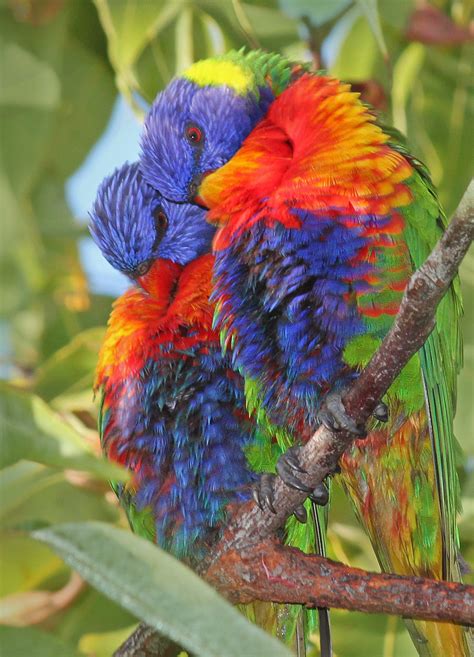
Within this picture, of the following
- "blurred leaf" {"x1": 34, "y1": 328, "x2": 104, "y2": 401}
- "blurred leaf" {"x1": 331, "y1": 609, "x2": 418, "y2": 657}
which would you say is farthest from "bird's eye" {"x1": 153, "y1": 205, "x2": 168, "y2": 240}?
"blurred leaf" {"x1": 331, "y1": 609, "x2": 418, "y2": 657}

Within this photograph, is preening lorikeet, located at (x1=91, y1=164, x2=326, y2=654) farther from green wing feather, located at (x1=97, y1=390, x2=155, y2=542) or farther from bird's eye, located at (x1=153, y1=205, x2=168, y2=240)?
bird's eye, located at (x1=153, y1=205, x2=168, y2=240)

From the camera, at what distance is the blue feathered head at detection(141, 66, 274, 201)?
1474 millimetres

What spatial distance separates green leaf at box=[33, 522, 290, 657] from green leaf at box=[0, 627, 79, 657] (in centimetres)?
10

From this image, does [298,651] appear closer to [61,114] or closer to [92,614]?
[92,614]

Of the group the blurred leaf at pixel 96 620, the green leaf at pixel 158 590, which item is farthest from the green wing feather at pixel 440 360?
the green leaf at pixel 158 590

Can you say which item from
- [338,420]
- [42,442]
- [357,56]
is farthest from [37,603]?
[357,56]

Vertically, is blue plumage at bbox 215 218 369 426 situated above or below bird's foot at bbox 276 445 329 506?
above

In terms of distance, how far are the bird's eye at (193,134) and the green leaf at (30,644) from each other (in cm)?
96

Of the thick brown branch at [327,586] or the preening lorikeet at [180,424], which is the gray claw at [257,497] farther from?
the preening lorikeet at [180,424]

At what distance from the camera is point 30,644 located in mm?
703

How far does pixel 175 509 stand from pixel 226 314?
35cm

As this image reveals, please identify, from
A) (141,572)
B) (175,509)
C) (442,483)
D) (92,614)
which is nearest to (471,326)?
(442,483)

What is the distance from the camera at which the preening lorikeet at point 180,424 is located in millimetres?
1411

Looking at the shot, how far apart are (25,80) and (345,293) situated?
699 mm
